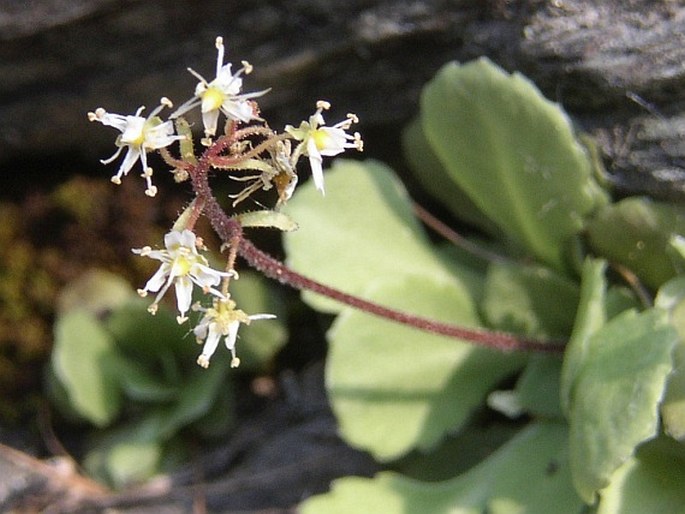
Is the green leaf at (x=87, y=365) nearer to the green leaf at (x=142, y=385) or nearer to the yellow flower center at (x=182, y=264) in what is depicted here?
the green leaf at (x=142, y=385)

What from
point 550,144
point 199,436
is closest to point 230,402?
point 199,436

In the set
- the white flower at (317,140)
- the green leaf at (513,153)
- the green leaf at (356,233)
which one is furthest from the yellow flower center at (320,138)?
the green leaf at (356,233)

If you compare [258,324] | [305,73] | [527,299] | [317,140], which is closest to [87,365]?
[258,324]

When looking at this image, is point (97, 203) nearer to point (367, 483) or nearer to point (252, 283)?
A: point (252, 283)

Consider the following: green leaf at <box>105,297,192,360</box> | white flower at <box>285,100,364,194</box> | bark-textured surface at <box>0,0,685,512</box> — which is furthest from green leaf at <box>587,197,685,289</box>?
green leaf at <box>105,297,192,360</box>

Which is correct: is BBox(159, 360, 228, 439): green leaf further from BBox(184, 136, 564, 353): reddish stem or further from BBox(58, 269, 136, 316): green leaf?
A: BBox(184, 136, 564, 353): reddish stem

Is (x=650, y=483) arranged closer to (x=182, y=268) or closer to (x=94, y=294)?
(x=182, y=268)
